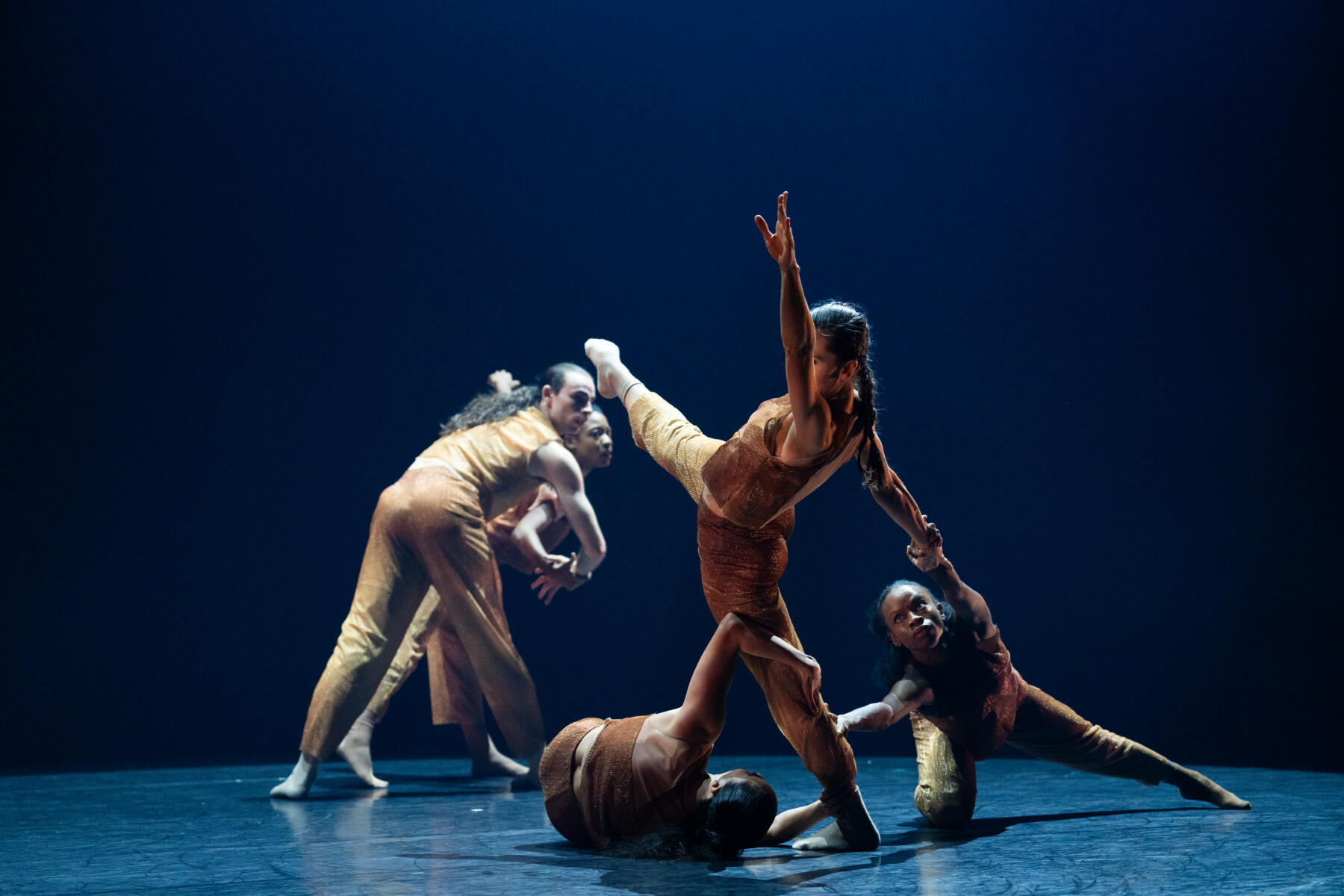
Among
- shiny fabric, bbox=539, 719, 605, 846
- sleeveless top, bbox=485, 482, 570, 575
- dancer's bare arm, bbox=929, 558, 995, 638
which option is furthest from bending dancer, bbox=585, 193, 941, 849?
sleeveless top, bbox=485, 482, 570, 575

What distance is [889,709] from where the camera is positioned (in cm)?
284

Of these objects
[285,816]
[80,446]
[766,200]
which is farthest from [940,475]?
[80,446]

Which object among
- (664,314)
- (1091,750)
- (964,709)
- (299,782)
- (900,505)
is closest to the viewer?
(900,505)

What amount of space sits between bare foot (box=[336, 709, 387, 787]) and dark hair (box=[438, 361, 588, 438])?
3.80 ft

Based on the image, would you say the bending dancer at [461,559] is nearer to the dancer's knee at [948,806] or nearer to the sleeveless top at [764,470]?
the dancer's knee at [948,806]

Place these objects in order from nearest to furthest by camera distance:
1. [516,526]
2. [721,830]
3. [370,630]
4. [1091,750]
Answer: [721,830] < [1091,750] < [370,630] < [516,526]

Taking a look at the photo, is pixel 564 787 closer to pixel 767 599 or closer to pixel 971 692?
pixel 767 599

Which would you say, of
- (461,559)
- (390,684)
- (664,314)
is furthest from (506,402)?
(664,314)

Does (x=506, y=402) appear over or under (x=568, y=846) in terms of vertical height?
over

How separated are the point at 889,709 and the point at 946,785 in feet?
1.12

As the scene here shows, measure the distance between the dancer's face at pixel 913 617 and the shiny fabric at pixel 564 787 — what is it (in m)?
0.88

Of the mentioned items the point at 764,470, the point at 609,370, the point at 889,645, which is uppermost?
the point at 609,370

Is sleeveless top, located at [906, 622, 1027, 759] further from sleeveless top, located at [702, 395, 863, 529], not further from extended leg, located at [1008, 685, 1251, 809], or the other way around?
sleeveless top, located at [702, 395, 863, 529]

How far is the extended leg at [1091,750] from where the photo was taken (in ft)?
10.4
